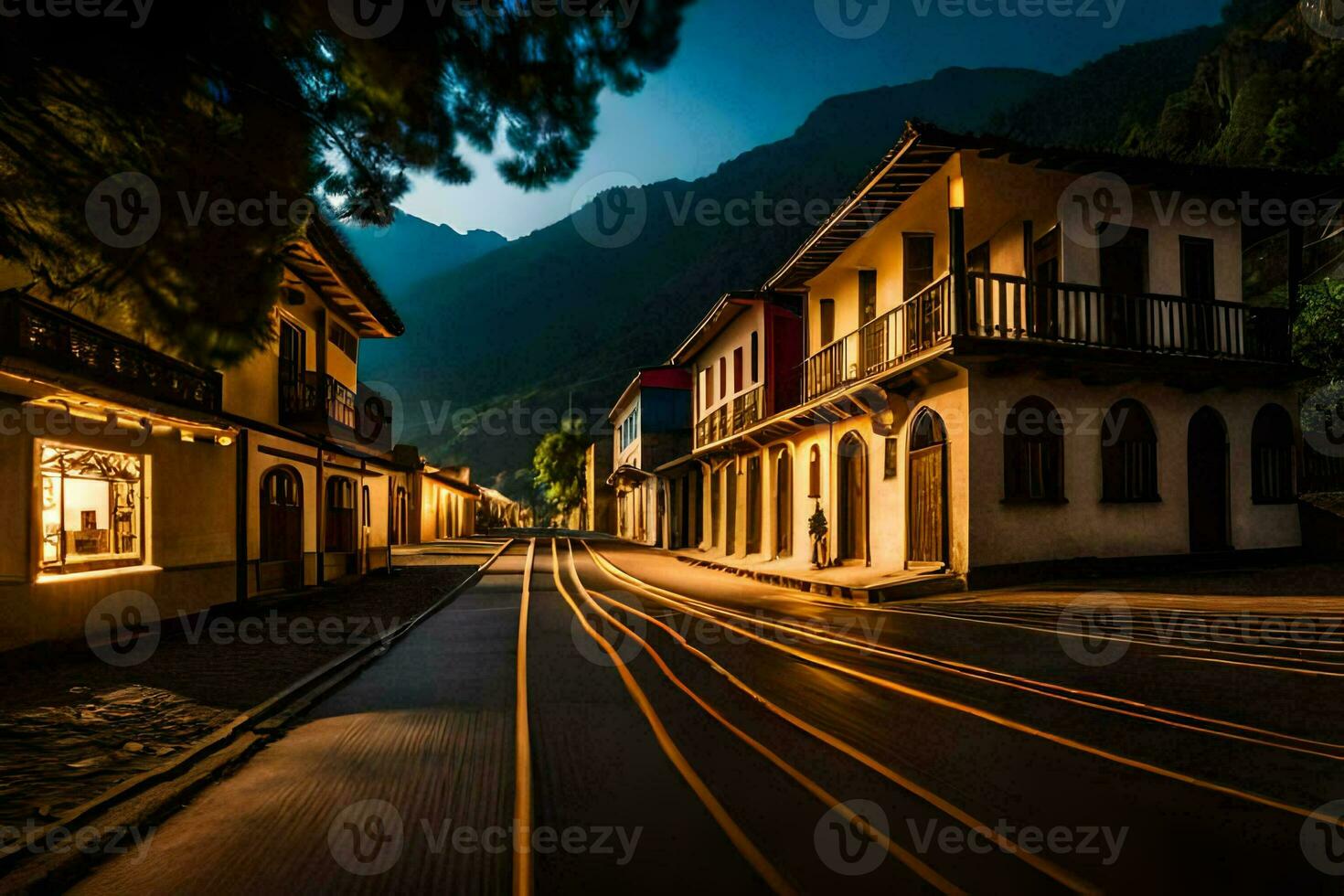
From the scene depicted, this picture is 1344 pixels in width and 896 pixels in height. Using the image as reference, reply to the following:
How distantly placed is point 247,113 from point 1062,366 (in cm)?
1243

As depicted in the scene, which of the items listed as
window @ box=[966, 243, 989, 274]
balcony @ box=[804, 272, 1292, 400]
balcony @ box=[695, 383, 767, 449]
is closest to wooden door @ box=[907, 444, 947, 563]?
balcony @ box=[804, 272, 1292, 400]

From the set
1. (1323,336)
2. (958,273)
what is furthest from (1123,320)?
(1323,336)

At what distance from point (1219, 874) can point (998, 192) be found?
43.2 ft

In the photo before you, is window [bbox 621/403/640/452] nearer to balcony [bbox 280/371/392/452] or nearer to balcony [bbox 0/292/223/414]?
balcony [bbox 280/371/392/452]

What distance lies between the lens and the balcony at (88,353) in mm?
7227

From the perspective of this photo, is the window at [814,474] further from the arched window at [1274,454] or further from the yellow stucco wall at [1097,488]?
the arched window at [1274,454]

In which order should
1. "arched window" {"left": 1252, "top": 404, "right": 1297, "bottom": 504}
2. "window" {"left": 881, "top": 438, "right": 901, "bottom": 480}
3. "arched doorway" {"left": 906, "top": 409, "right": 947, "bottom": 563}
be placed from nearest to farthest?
1. "arched doorway" {"left": 906, "top": 409, "right": 947, "bottom": 563}
2. "arched window" {"left": 1252, "top": 404, "right": 1297, "bottom": 504}
3. "window" {"left": 881, "top": 438, "right": 901, "bottom": 480}

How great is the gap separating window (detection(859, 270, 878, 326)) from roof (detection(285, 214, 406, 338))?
11.2m

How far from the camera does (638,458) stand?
44531 mm

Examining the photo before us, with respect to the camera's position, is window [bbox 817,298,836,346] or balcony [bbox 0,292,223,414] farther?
window [bbox 817,298,836,346]

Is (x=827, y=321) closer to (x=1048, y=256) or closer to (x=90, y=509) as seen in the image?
(x=1048, y=256)

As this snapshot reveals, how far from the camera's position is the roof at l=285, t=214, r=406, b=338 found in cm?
1472

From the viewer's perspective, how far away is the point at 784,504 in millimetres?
24016

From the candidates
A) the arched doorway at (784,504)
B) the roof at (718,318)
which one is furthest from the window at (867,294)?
the arched doorway at (784,504)
